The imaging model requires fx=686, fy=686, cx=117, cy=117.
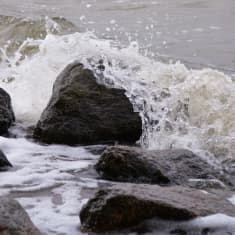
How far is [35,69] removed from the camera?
8250 millimetres

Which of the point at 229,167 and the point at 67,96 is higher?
the point at 67,96

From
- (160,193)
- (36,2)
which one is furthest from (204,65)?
(36,2)

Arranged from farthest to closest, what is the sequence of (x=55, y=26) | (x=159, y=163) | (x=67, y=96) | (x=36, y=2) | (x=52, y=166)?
1. (x=36, y=2)
2. (x=55, y=26)
3. (x=67, y=96)
4. (x=52, y=166)
5. (x=159, y=163)

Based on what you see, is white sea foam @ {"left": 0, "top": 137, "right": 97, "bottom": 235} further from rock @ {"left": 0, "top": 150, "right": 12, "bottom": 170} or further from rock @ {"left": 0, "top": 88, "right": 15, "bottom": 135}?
rock @ {"left": 0, "top": 88, "right": 15, "bottom": 135}

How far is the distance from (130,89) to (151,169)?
1.70 metres

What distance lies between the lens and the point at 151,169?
500cm

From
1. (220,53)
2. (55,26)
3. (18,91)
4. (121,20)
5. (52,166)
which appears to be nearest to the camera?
(52,166)

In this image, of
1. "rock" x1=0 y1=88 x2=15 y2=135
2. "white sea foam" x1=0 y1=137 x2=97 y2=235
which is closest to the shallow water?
"white sea foam" x1=0 y1=137 x2=97 y2=235

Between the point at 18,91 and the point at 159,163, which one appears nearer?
the point at 159,163

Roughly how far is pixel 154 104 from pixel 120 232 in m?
2.92

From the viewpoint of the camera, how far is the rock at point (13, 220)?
340cm

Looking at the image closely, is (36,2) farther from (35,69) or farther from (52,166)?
(52,166)

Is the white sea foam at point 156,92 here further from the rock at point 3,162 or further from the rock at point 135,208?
the rock at point 135,208

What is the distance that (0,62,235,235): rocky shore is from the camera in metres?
3.99
